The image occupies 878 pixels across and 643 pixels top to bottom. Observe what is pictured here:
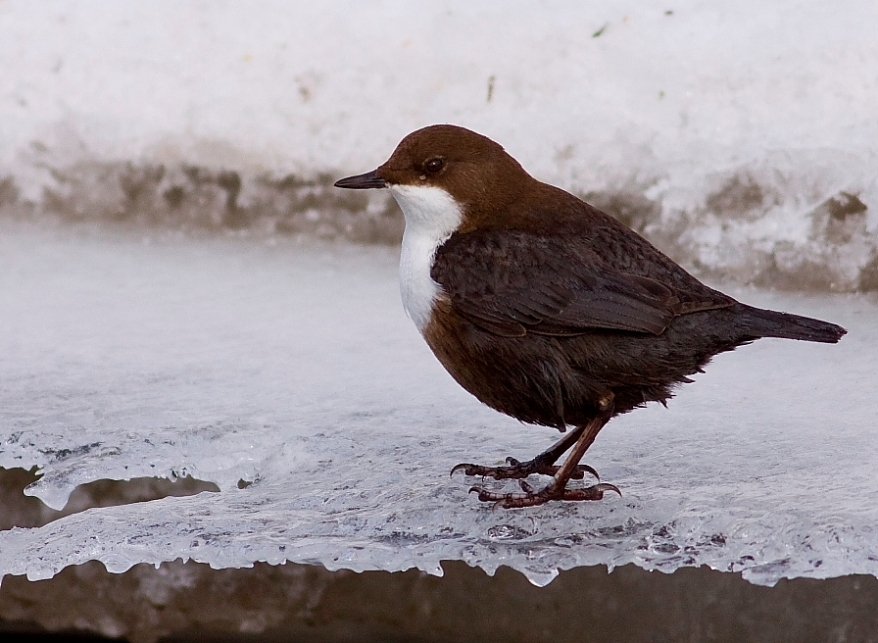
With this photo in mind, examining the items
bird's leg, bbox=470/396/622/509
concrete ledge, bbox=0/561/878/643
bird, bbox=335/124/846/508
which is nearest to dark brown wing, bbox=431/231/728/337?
bird, bbox=335/124/846/508

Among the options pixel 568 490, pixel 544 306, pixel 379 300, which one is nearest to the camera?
pixel 544 306

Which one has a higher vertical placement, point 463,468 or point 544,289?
point 544,289

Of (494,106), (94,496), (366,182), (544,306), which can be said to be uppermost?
(494,106)

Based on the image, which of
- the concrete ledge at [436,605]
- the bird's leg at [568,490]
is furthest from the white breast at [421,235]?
the concrete ledge at [436,605]

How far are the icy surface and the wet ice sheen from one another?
15.5 inches

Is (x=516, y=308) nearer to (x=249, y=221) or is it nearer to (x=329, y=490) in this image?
(x=329, y=490)

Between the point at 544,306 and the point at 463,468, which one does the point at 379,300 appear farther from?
the point at 544,306

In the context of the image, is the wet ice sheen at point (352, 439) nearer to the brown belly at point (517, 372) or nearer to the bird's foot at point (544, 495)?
the bird's foot at point (544, 495)

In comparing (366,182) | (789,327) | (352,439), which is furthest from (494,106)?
(789,327)

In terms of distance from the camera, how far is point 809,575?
2471 mm

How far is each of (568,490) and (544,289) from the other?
51cm

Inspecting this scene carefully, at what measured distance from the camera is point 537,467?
3123mm

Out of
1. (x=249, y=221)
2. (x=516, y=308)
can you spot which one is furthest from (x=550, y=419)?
(x=249, y=221)

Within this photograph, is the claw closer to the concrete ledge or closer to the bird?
the bird
